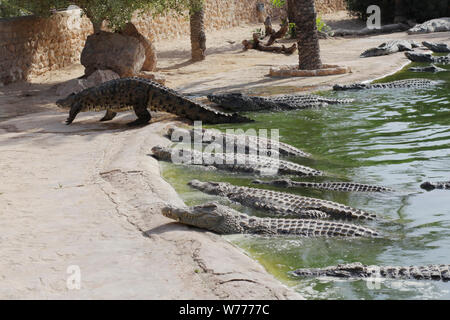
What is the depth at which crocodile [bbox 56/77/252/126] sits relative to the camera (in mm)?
10359

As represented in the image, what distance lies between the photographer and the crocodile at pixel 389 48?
1869cm

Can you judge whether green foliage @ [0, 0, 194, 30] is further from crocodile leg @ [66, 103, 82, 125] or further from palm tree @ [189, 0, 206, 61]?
crocodile leg @ [66, 103, 82, 125]

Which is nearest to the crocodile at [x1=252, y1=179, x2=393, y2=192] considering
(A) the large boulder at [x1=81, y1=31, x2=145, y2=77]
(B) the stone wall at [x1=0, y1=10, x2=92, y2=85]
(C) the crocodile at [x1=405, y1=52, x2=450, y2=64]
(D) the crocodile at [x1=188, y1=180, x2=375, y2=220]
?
(D) the crocodile at [x1=188, y1=180, x2=375, y2=220]

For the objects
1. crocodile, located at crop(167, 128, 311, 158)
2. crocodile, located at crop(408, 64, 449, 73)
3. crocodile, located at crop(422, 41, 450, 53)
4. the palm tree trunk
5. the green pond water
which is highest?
the palm tree trunk

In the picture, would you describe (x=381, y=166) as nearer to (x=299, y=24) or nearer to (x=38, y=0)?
(x=299, y=24)

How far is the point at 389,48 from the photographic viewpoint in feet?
62.0

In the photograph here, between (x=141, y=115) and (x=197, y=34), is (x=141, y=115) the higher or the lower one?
the lower one

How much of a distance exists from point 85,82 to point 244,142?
21.5ft

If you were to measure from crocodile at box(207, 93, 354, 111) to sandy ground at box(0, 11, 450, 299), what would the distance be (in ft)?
4.57

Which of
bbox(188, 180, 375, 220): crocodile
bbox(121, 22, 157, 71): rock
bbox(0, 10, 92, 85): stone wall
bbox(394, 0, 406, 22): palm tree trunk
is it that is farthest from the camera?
bbox(394, 0, 406, 22): palm tree trunk

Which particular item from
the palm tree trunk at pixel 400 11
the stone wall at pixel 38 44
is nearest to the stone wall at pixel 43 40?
the stone wall at pixel 38 44

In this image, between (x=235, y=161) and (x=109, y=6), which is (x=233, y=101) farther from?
(x=109, y=6)

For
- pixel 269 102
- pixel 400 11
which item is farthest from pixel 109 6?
pixel 400 11
